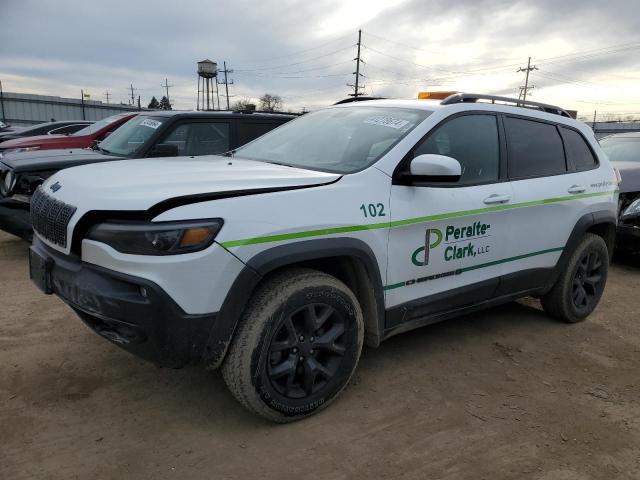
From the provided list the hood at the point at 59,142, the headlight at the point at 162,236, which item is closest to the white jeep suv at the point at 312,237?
the headlight at the point at 162,236

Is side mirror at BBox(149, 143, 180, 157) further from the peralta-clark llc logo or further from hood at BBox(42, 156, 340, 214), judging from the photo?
the peralta-clark llc logo

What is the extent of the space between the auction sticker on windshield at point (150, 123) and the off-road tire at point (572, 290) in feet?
15.0

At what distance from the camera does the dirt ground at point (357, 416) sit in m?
2.38

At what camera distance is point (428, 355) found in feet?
11.8

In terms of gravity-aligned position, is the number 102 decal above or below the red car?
below

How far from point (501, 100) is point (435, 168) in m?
1.43

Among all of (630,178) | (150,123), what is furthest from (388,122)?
(630,178)

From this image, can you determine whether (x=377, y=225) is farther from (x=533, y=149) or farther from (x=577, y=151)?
(x=577, y=151)

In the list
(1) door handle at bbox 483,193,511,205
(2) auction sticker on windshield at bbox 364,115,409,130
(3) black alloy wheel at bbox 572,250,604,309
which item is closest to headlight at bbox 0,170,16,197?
(2) auction sticker on windshield at bbox 364,115,409,130

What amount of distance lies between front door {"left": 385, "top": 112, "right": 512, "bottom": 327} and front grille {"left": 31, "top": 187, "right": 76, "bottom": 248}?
5.51ft

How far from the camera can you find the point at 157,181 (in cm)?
242

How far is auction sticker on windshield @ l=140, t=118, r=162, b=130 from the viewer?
5.96 meters

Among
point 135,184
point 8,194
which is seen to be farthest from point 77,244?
point 8,194

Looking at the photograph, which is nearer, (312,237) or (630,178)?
(312,237)
